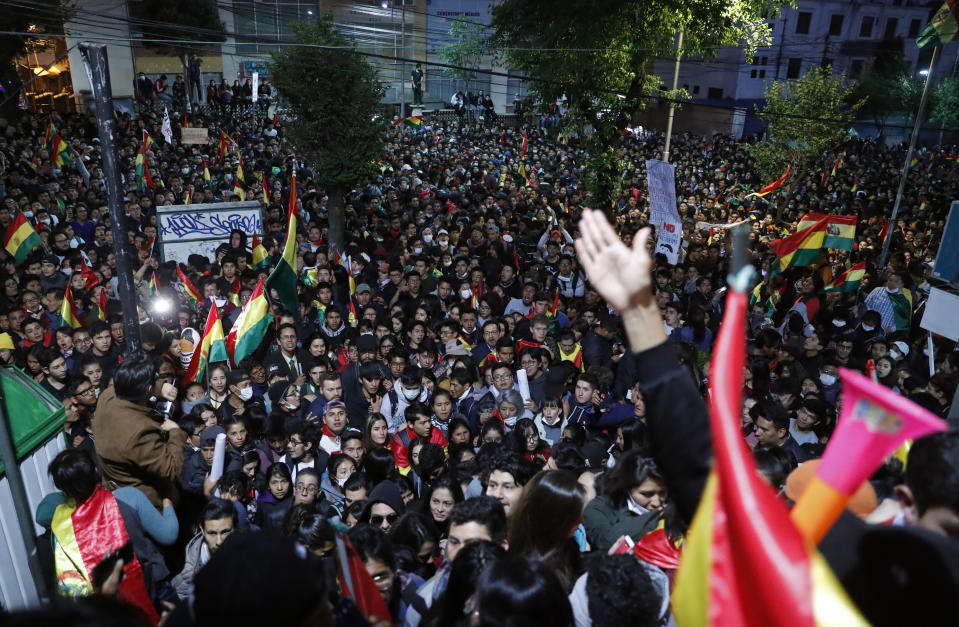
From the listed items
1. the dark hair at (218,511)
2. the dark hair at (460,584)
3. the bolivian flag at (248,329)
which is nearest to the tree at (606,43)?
the bolivian flag at (248,329)

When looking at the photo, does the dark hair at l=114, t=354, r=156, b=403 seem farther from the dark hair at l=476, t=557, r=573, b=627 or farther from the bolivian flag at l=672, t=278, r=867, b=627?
the bolivian flag at l=672, t=278, r=867, b=627

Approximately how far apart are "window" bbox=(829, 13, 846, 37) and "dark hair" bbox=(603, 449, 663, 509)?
49.2m

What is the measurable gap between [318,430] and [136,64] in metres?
35.1

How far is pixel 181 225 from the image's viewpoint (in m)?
11.1

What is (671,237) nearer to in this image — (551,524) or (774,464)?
(774,464)

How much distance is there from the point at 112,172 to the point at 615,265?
5.53 meters

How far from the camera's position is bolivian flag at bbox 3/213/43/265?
10.1 m

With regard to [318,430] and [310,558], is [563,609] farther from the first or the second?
[318,430]

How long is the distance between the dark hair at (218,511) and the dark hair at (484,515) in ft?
4.36

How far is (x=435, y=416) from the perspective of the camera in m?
5.93

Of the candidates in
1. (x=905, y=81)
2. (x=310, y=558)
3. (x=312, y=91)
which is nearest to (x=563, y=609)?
(x=310, y=558)

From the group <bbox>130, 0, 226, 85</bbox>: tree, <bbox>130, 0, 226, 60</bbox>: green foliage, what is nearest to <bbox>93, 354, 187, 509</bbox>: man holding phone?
<bbox>130, 0, 226, 85</bbox>: tree

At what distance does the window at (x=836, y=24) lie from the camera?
145 feet

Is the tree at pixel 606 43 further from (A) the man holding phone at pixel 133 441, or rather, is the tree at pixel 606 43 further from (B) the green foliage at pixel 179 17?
(B) the green foliage at pixel 179 17
